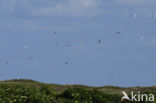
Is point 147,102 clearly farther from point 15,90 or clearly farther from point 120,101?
point 15,90

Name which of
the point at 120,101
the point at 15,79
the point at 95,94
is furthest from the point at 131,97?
the point at 15,79

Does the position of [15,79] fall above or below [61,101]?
above

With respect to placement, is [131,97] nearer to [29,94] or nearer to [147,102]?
[147,102]

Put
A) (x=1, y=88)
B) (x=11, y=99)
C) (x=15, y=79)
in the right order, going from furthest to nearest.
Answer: (x=15, y=79) < (x=1, y=88) < (x=11, y=99)

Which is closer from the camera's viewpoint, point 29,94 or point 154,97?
point 29,94

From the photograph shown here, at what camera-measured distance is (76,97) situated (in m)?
20.8

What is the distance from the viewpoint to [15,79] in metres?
39.6

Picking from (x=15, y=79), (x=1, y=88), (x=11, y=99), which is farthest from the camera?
(x=15, y=79)

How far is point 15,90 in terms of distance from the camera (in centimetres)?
2053

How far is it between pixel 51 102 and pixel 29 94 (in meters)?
1.32

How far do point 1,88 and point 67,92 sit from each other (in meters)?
3.74

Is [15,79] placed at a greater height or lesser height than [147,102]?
greater

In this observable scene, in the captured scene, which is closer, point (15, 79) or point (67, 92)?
point (67, 92)

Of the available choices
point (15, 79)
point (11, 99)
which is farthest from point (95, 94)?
point (15, 79)
